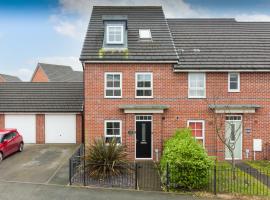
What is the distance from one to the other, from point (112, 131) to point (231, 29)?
452 inches

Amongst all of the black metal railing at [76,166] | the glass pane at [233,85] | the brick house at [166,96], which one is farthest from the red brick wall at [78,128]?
the glass pane at [233,85]

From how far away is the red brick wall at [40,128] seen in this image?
63.5 feet

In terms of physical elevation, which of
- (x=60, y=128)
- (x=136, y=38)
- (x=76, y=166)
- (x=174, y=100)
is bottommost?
(x=76, y=166)

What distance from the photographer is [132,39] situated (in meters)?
15.5

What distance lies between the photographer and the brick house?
14156 mm

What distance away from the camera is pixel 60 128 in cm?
1944

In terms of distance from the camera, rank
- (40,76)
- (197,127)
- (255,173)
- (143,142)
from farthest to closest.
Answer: (40,76)
(197,127)
(143,142)
(255,173)

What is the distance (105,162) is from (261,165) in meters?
8.65

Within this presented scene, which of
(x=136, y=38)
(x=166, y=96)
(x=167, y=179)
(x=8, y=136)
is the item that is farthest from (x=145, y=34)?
(x=8, y=136)

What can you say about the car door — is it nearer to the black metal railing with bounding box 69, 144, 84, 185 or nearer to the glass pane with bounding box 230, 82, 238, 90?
the black metal railing with bounding box 69, 144, 84, 185

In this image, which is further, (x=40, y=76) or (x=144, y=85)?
(x=40, y=76)

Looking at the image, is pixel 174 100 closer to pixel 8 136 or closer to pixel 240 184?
pixel 240 184

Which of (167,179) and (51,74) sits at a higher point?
(51,74)

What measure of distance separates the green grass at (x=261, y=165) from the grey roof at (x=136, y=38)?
726 centimetres
